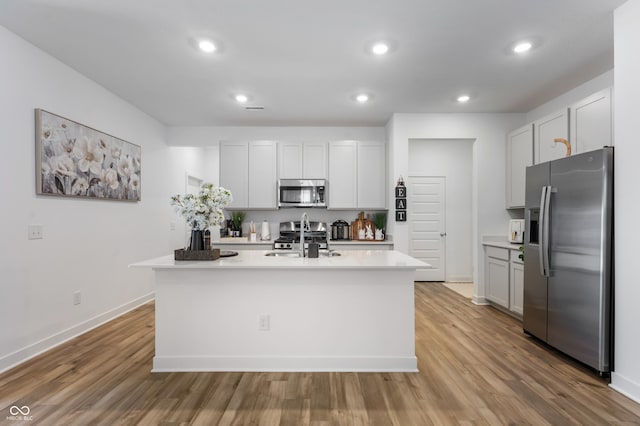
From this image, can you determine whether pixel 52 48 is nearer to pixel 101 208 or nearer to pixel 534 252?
pixel 101 208

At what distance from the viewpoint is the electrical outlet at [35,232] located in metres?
2.79

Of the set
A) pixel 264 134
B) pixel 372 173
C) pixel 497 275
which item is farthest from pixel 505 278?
pixel 264 134

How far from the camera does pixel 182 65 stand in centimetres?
311

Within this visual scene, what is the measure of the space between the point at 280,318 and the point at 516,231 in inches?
127

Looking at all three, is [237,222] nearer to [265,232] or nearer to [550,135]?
[265,232]

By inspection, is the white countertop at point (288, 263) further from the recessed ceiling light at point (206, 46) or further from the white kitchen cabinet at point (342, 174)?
the white kitchen cabinet at point (342, 174)

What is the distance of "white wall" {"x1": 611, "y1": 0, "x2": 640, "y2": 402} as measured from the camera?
217cm

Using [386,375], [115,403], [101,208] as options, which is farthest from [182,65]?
[386,375]

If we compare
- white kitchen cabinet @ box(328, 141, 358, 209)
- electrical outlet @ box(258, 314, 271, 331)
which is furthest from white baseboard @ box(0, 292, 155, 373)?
white kitchen cabinet @ box(328, 141, 358, 209)

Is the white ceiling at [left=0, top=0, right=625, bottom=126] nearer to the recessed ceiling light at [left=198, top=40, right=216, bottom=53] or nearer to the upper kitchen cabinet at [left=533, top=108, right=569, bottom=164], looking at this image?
the recessed ceiling light at [left=198, top=40, right=216, bottom=53]

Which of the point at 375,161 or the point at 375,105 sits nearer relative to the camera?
the point at 375,105

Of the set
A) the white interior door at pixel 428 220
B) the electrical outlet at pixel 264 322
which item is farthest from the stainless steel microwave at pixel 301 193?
the electrical outlet at pixel 264 322

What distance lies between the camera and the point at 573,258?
2646mm

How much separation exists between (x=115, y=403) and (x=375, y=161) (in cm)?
416
